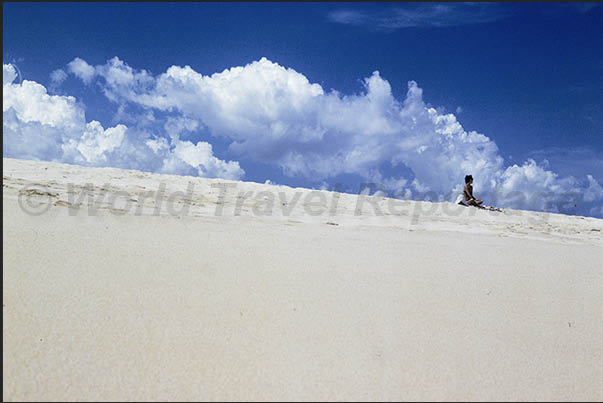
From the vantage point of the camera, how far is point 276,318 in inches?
80.0

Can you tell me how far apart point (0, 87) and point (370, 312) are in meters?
2.15

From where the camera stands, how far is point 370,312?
7.27 feet

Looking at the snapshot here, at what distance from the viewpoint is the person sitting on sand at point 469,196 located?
1055cm

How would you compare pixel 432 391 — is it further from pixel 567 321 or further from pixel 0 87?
pixel 0 87
